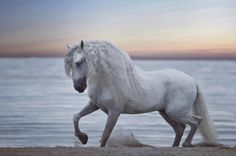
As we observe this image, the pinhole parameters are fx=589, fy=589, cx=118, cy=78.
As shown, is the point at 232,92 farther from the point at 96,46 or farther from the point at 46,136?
the point at 96,46

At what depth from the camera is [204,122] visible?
7.17 metres

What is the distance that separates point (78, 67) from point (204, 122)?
6.06 ft

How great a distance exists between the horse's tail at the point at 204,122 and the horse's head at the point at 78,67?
1.63m

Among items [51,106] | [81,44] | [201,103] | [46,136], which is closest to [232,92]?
[51,106]

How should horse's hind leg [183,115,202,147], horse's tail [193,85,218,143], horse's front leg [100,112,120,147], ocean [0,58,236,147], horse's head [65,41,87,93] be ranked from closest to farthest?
horse's head [65,41,87,93] < horse's front leg [100,112,120,147] < horse's hind leg [183,115,202,147] < horse's tail [193,85,218,143] < ocean [0,58,236,147]

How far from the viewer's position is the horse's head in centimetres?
627

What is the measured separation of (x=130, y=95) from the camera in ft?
21.5

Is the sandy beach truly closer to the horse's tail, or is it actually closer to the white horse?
the white horse

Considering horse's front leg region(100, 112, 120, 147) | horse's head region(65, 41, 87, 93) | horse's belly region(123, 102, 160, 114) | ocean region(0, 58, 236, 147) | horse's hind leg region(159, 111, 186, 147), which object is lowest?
ocean region(0, 58, 236, 147)

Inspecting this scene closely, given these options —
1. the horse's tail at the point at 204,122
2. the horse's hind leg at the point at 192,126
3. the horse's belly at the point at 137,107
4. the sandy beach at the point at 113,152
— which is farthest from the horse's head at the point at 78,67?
the horse's tail at the point at 204,122

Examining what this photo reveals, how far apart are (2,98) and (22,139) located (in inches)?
310

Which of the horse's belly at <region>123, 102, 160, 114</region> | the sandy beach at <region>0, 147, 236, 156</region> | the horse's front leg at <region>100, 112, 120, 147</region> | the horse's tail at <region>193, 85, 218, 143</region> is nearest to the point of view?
the sandy beach at <region>0, 147, 236, 156</region>

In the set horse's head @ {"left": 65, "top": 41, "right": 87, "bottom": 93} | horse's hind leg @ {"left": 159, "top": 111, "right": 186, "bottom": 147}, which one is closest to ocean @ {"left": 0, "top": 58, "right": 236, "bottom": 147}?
horse's hind leg @ {"left": 159, "top": 111, "right": 186, "bottom": 147}

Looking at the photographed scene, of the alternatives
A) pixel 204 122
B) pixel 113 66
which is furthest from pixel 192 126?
pixel 113 66
